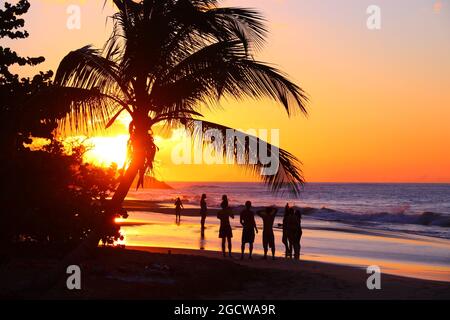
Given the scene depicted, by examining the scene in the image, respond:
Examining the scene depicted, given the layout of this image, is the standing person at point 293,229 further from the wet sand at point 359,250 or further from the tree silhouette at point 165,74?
the tree silhouette at point 165,74

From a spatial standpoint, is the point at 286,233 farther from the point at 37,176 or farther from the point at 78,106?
the point at 78,106

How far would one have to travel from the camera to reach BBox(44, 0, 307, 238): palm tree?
9.78 metres

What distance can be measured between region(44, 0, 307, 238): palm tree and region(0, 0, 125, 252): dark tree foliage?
845mm

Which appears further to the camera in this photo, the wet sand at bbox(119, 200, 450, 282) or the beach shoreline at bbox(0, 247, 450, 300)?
the wet sand at bbox(119, 200, 450, 282)

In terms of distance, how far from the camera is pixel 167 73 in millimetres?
10266

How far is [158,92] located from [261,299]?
163 inches

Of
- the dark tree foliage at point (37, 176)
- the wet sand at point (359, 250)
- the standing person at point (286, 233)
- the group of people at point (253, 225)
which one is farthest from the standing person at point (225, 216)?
the dark tree foliage at point (37, 176)

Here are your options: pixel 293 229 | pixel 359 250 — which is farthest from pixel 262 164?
pixel 359 250

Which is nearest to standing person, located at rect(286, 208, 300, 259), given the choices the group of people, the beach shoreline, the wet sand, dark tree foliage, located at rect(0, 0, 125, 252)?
the group of people

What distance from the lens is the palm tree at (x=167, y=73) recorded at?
9.78 meters

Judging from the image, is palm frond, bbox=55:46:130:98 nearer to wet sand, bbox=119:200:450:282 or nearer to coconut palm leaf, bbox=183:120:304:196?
coconut palm leaf, bbox=183:120:304:196

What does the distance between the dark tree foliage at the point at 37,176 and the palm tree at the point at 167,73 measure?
84 cm

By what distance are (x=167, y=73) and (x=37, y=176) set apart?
4.53 meters
